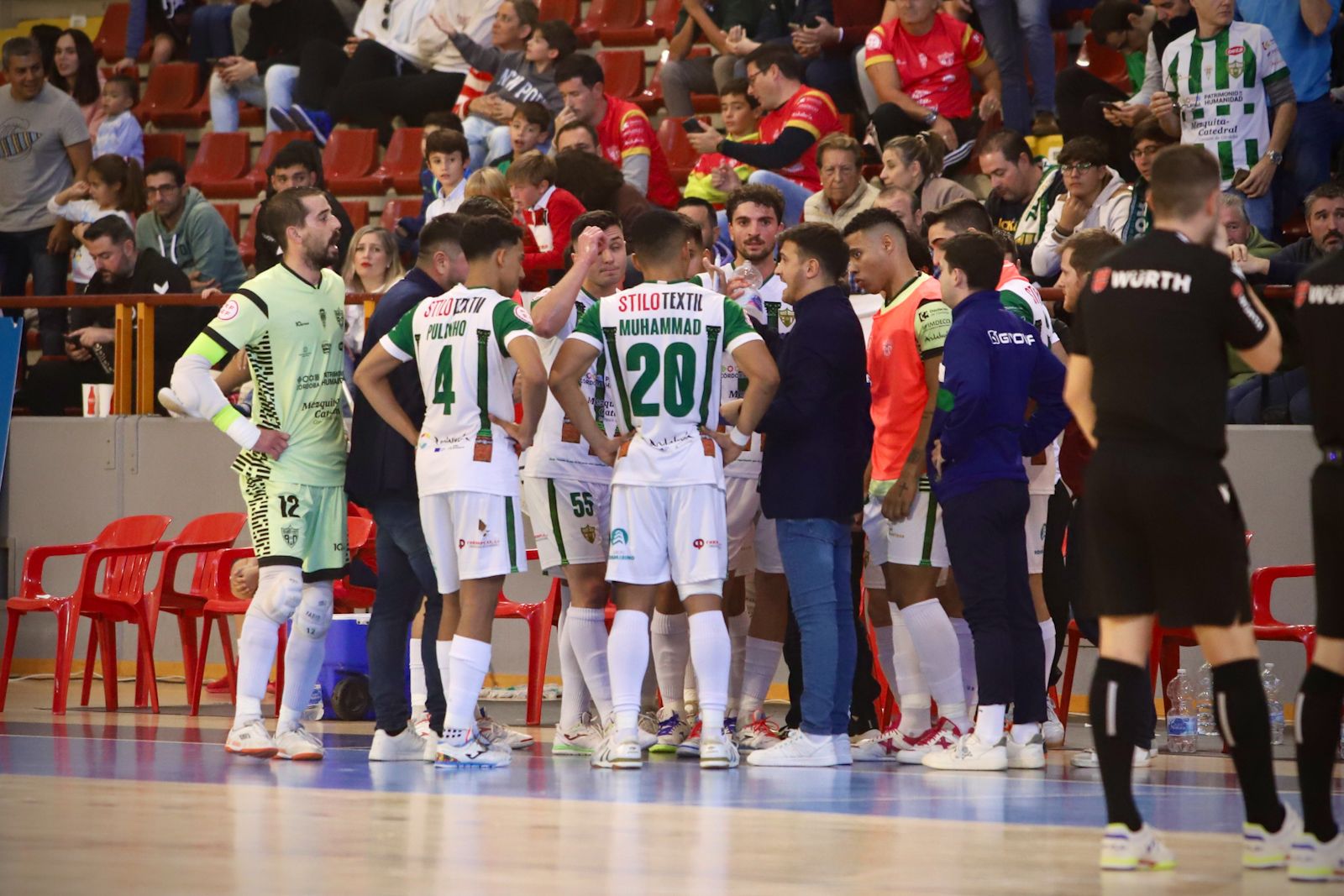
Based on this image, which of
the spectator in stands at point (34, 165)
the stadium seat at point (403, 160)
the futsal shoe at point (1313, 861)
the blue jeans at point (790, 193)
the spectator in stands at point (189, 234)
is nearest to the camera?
the futsal shoe at point (1313, 861)

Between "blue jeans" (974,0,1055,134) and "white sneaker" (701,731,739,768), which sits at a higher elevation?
"blue jeans" (974,0,1055,134)

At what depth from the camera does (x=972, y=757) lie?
6.98 meters

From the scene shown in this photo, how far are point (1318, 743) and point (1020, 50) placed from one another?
786 centimetres

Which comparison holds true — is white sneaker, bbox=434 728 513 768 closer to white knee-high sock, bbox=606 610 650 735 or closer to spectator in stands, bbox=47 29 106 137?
white knee-high sock, bbox=606 610 650 735

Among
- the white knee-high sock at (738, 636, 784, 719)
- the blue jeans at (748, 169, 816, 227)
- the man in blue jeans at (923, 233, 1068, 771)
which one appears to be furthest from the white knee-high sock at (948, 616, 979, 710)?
the blue jeans at (748, 169, 816, 227)

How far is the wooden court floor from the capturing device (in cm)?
448

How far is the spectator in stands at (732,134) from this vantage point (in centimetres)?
1145

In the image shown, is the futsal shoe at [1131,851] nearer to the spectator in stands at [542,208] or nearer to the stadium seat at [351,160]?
the spectator in stands at [542,208]

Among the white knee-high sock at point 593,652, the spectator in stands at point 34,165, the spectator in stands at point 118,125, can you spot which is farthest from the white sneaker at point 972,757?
the spectator in stands at point 118,125

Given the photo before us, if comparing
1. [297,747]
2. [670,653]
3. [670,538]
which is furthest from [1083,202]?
[297,747]

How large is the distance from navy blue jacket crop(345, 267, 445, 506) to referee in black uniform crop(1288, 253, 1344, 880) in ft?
12.2

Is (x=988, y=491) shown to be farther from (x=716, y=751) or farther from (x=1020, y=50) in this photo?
(x=1020, y=50)

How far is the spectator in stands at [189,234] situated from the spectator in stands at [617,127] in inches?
102

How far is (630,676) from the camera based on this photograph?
6895 millimetres
